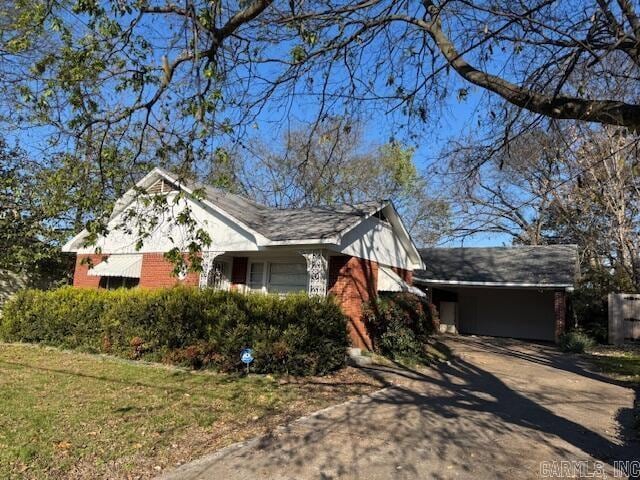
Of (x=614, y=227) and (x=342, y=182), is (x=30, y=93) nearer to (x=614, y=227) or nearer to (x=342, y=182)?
(x=342, y=182)

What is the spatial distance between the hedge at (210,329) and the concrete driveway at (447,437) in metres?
1.88

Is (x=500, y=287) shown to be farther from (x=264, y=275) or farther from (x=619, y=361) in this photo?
(x=264, y=275)

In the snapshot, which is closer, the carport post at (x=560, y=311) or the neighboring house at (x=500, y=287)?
the carport post at (x=560, y=311)

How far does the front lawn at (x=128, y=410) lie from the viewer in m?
5.20

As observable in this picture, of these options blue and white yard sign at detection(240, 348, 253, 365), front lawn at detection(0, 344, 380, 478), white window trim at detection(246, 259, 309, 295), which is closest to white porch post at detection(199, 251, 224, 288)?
white window trim at detection(246, 259, 309, 295)

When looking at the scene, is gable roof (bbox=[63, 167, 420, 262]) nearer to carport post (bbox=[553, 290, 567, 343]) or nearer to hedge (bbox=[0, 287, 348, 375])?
hedge (bbox=[0, 287, 348, 375])

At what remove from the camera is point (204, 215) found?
1529 centimetres

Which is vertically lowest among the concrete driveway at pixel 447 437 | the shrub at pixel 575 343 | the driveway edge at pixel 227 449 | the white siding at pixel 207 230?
the driveway edge at pixel 227 449

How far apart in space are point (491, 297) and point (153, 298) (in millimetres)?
18972

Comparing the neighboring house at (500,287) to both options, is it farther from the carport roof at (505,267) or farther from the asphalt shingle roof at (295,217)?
the asphalt shingle roof at (295,217)

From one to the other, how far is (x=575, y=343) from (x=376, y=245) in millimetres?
8655

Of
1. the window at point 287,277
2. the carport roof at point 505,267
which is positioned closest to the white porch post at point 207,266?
the window at point 287,277

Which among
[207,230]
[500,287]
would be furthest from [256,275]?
[500,287]

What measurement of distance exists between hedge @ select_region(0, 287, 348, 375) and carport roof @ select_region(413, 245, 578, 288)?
10.9 m
